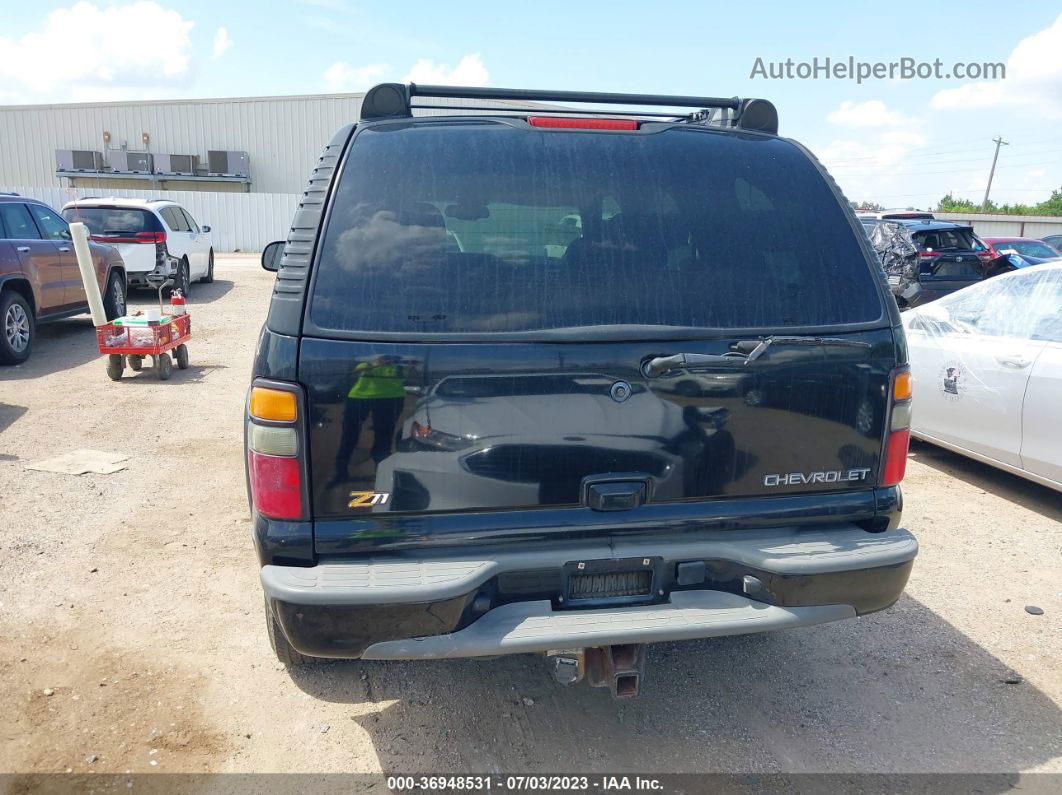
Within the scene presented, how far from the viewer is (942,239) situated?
14.0 metres

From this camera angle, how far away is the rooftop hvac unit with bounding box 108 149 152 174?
36931mm

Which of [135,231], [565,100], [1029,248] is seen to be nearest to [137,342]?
[135,231]

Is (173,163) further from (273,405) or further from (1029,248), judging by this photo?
(273,405)

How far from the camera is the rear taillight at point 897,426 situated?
2.81 meters

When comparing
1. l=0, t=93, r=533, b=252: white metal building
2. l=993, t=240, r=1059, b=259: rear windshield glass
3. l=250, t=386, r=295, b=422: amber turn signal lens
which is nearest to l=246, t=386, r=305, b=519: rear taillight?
l=250, t=386, r=295, b=422: amber turn signal lens

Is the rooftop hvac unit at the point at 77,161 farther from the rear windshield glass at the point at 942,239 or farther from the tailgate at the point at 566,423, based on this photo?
the tailgate at the point at 566,423

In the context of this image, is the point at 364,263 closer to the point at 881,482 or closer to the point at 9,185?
the point at 881,482

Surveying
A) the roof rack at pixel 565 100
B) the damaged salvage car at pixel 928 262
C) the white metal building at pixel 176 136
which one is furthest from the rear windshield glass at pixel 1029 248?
the white metal building at pixel 176 136

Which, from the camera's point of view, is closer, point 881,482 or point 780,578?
point 780,578

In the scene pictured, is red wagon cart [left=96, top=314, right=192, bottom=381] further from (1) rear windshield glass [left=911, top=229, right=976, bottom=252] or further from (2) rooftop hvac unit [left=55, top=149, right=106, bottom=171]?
(2) rooftop hvac unit [left=55, top=149, right=106, bottom=171]

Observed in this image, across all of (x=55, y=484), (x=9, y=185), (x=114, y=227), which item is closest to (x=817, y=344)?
(x=55, y=484)

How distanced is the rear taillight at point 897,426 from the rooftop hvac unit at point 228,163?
37957mm

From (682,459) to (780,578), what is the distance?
Result: 49 cm

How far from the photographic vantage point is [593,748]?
2.98m
